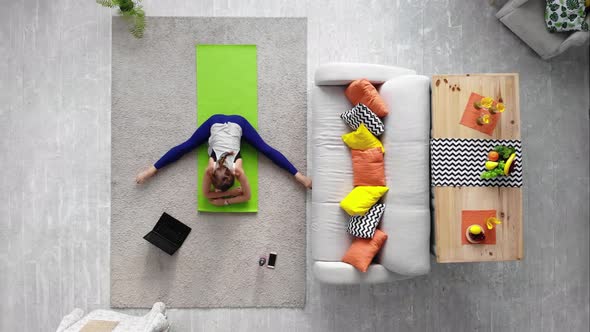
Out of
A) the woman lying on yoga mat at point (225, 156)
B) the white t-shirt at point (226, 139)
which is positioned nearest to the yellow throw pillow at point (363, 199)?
the woman lying on yoga mat at point (225, 156)

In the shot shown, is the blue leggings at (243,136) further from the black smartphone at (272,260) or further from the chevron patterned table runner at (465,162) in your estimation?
the chevron patterned table runner at (465,162)

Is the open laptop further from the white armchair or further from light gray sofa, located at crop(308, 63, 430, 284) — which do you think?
light gray sofa, located at crop(308, 63, 430, 284)

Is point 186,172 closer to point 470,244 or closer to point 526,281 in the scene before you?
point 470,244

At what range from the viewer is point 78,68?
2.88 meters

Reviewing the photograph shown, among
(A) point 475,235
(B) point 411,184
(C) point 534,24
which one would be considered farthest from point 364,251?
(C) point 534,24

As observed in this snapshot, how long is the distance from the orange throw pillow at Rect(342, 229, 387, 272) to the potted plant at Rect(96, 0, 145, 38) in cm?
210

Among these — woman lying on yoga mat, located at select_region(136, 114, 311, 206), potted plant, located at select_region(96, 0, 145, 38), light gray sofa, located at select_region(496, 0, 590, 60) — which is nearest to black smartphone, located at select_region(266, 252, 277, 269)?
woman lying on yoga mat, located at select_region(136, 114, 311, 206)

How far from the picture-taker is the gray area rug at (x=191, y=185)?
9.40 feet

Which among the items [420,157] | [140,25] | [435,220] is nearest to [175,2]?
[140,25]

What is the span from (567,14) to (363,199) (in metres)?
1.79

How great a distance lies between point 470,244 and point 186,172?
194 centimetres

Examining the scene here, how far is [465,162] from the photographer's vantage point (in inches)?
90.9

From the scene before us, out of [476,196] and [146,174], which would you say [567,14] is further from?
[146,174]

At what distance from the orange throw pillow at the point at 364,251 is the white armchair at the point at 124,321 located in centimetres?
121
